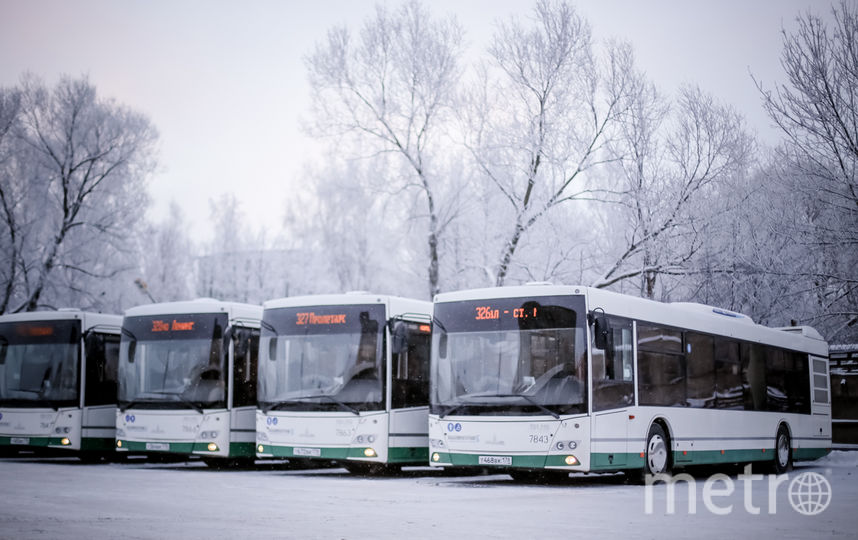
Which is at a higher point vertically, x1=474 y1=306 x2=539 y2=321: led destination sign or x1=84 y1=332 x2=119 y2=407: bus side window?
x1=474 y1=306 x2=539 y2=321: led destination sign

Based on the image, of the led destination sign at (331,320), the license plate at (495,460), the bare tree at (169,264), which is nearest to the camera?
the license plate at (495,460)

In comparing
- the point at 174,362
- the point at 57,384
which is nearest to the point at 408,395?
the point at 174,362

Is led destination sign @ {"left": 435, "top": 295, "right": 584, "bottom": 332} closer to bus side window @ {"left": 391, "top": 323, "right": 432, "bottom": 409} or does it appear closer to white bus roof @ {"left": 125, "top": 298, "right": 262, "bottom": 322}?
bus side window @ {"left": 391, "top": 323, "right": 432, "bottom": 409}

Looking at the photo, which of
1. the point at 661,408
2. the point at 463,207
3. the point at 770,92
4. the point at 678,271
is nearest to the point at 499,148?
the point at 463,207

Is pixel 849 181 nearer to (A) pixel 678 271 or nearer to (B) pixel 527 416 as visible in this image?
(A) pixel 678 271

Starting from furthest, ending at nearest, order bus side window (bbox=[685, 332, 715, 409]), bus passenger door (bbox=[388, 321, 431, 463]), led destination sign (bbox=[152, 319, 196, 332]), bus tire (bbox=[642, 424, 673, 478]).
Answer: led destination sign (bbox=[152, 319, 196, 332])
bus passenger door (bbox=[388, 321, 431, 463])
bus side window (bbox=[685, 332, 715, 409])
bus tire (bbox=[642, 424, 673, 478])

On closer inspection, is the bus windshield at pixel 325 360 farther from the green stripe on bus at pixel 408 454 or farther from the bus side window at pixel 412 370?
the green stripe on bus at pixel 408 454

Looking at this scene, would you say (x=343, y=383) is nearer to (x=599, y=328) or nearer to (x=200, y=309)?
(x=200, y=309)

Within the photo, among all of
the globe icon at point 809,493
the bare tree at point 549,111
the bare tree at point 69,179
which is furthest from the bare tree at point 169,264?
the globe icon at point 809,493

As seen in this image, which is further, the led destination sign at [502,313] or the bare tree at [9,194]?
the bare tree at [9,194]

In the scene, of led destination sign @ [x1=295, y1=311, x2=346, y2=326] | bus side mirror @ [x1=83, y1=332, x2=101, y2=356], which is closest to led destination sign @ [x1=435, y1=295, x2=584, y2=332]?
led destination sign @ [x1=295, y1=311, x2=346, y2=326]

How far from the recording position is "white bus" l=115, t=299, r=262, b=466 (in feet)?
68.5

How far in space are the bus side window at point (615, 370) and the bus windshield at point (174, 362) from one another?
7.65 metres

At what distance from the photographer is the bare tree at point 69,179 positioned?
42594 mm
